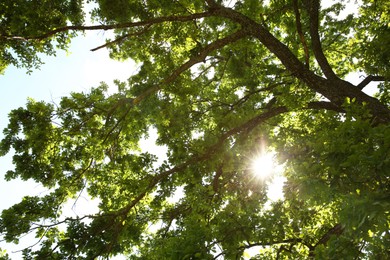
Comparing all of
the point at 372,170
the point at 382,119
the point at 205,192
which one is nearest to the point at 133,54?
the point at 205,192

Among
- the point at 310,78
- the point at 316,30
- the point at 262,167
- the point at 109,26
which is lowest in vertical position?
the point at 262,167

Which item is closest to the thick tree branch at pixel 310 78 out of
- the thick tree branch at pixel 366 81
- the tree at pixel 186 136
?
the tree at pixel 186 136

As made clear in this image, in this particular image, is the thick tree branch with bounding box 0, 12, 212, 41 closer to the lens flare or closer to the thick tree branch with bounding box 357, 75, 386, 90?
the lens flare

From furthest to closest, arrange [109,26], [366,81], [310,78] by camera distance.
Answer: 1. [366,81]
2. [310,78]
3. [109,26]

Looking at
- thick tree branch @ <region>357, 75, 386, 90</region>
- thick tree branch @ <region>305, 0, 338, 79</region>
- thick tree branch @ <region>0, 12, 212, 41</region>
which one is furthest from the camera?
thick tree branch @ <region>357, 75, 386, 90</region>

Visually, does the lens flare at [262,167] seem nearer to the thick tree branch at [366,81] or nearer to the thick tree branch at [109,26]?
the thick tree branch at [366,81]

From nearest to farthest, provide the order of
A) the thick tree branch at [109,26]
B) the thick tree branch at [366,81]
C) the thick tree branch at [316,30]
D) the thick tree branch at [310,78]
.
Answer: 1. the thick tree branch at [310,78]
2. the thick tree branch at [109,26]
3. the thick tree branch at [316,30]
4. the thick tree branch at [366,81]

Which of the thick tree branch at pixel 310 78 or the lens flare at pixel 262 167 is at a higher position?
the thick tree branch at pixel 310 78

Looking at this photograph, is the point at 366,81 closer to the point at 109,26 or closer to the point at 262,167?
the point at 262,167

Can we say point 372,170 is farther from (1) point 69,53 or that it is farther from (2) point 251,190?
(1) point 69,53

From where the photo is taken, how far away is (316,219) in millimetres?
8992

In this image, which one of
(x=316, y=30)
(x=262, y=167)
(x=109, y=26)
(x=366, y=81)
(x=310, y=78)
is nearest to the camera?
(x=109, y=26)

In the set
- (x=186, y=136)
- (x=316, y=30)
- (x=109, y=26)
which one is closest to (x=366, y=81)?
(x=316, y=30)

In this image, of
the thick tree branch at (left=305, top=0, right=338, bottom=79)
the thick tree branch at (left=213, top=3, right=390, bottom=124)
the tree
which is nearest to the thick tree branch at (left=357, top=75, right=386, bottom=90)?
the tree
